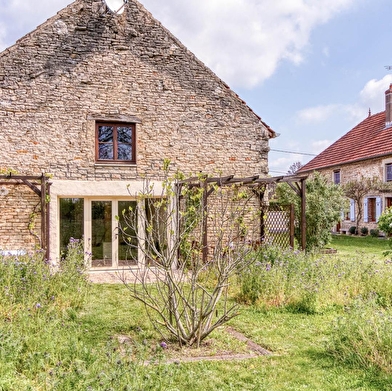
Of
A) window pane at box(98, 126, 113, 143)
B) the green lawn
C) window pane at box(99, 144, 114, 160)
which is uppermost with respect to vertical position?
window pane at box(98, 126, 113, 143)

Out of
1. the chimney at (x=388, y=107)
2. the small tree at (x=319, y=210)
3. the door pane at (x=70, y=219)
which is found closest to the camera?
the door pane at (x=70, y=219)

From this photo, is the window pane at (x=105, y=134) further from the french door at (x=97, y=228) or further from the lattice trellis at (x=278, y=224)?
the lattice trellis at (x=278, y=224)

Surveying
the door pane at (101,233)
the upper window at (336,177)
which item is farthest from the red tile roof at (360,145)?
the door pane at (101,233)

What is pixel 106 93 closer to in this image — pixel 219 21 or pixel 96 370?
pixel 219 21

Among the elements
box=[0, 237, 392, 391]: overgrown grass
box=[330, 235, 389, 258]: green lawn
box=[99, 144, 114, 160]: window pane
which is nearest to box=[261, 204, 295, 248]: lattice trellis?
box=[0, 237, 392, 391]: overgrown grass

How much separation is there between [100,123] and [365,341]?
29.8ft

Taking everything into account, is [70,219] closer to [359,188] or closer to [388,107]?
[359,188]

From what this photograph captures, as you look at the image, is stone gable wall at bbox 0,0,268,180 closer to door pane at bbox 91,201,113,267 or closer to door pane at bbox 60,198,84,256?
door pane at bbox 60,198,84,256

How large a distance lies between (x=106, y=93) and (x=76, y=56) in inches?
50.2

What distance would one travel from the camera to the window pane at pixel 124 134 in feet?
38.0

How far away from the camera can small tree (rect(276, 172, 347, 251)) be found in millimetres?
15039

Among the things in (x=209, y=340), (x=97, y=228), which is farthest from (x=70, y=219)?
(x=209, y=340)

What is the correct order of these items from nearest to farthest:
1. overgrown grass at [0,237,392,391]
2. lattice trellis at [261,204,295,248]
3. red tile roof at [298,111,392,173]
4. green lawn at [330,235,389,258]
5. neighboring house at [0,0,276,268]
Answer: overgrown grass at [0,237,392,391] < neighboring house at [0,0,276,268] < lattice trellis at [261,204,295,248] < green lawn at [330,235,389,258] < red tile roof at [298,111,392,173]

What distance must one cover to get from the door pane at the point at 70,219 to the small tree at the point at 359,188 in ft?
54.0
